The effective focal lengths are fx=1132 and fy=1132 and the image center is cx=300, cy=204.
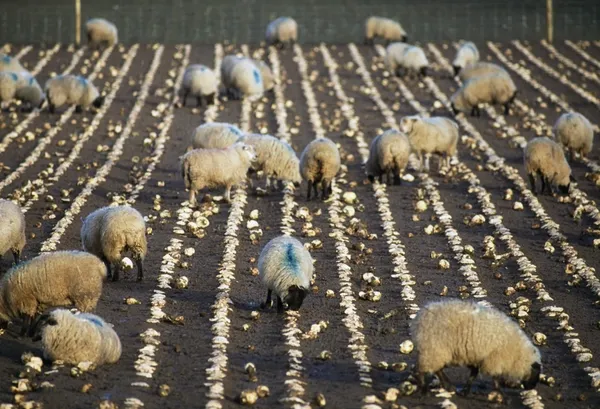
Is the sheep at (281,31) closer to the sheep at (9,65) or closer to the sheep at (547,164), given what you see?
the sheep at (9,65)

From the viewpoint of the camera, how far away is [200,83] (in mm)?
24844

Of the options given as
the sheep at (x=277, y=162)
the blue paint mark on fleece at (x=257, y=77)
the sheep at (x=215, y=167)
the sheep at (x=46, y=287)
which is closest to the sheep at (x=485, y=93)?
the blue paint mark on fleece at (x=257, y=77)

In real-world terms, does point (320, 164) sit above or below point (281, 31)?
above

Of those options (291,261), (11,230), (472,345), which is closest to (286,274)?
(291,261)

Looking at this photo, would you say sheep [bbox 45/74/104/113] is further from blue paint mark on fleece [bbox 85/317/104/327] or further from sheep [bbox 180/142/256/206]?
blue paint mark on fleece [bbox 85/317/104/327]

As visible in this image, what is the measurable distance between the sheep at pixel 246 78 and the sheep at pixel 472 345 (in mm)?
16319

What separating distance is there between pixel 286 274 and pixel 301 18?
25.1m

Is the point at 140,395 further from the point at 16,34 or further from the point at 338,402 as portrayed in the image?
the point at 16,34

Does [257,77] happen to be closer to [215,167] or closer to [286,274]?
[215,167]

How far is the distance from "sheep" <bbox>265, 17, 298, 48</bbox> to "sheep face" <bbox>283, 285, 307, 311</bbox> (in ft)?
73.9

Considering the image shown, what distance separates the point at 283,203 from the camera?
16969mm

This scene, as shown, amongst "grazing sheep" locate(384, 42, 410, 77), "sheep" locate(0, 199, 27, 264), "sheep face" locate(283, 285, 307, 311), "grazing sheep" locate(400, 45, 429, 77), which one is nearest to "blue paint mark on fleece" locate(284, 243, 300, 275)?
"sheep face" locate(283, 285, 307, 311)

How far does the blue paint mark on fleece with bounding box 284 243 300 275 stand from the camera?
11719 millimetres

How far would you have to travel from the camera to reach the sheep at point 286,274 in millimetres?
11672
